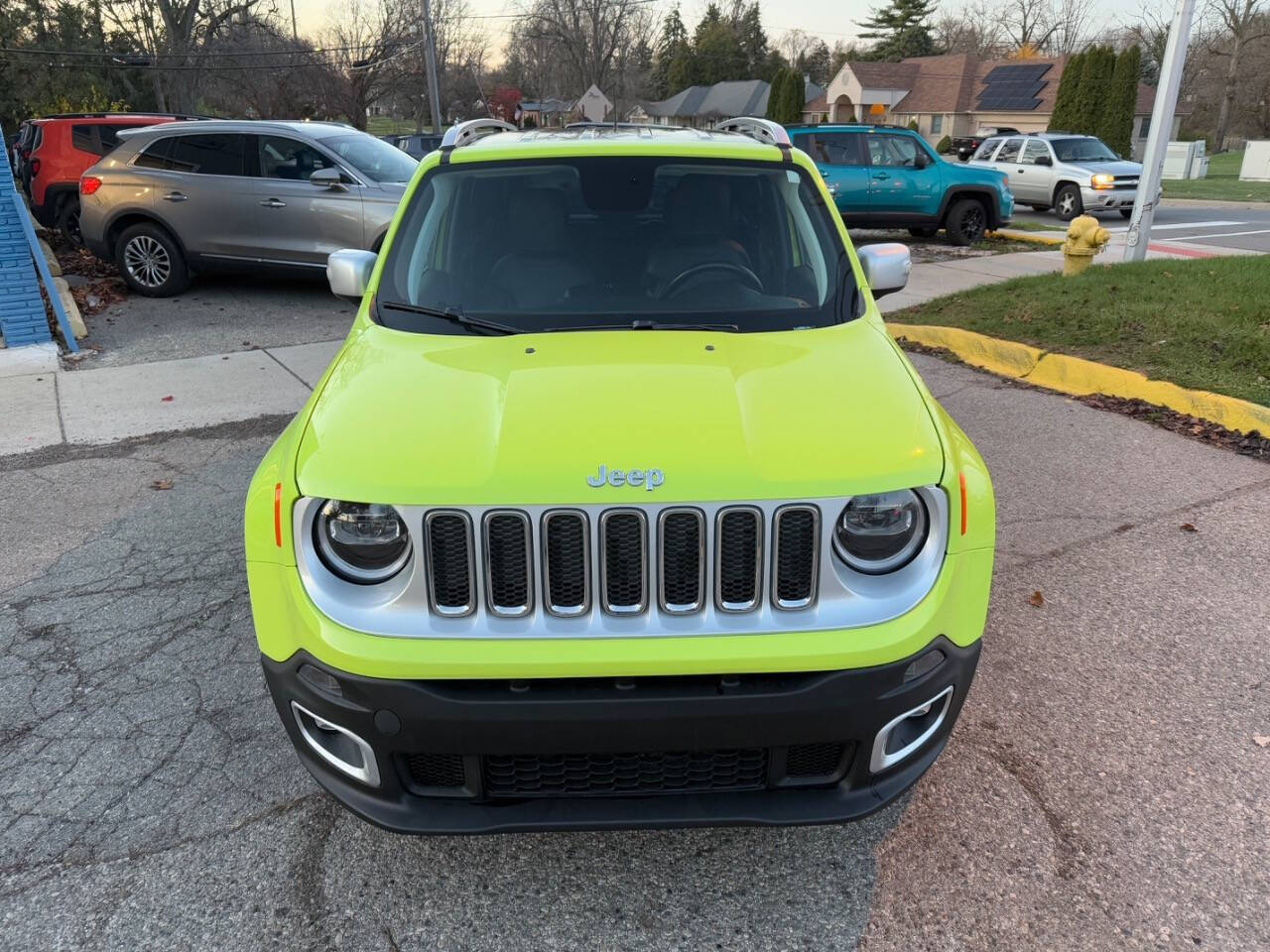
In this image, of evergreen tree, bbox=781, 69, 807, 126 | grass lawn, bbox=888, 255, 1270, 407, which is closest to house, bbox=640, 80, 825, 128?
evergreen tree, bbox=781, 69, 807, 126

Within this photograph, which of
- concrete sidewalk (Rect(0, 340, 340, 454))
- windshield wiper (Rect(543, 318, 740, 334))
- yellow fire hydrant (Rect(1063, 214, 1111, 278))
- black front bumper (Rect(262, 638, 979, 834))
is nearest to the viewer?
black front bumper (Rect(262, 638, 979, 834))

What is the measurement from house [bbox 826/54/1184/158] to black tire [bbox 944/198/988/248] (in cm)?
4055

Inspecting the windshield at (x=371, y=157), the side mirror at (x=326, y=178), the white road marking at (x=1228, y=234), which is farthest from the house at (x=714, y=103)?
the side mirror at (x=326, y=178)

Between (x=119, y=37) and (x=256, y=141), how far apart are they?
115ft

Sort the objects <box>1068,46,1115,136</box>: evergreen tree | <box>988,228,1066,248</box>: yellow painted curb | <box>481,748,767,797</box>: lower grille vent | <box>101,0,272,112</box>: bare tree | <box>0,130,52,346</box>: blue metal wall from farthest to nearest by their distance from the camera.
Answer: <box>101,0,272,112</box>: bare tree → <box>1068,46,1115,136</box>: evergreen tree → <box>988,228,1066,248</box>: yellow painted curb → <box>0,130,52,346</box>: blue metal wall → <box>481,748,767,797</box>: lower grille vent

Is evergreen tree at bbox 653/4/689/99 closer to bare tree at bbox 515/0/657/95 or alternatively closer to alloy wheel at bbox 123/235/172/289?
bare tree at bbox 515/0/657/95

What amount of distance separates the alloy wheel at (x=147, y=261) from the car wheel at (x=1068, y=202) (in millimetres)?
16817

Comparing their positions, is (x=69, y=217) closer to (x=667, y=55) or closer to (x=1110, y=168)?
(x=1110, y=168)

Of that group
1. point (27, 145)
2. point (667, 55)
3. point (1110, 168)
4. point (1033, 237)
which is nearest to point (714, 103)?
point (667, 55)

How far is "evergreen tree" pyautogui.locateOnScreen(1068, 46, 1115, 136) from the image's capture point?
2731 centimetres

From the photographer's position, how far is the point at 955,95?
60.5 m

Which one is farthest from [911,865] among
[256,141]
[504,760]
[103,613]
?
[256,141]

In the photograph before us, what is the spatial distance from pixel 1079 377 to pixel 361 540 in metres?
6.22

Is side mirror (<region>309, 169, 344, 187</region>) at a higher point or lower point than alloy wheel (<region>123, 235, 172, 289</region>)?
higher
